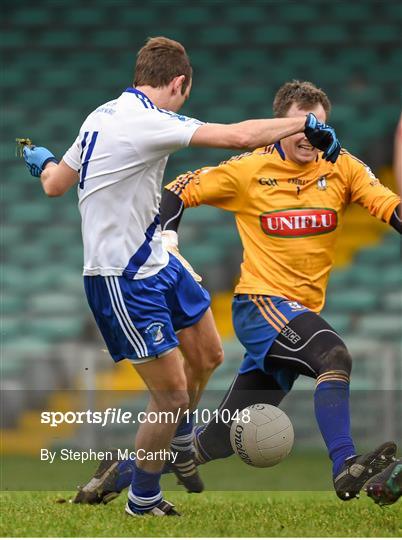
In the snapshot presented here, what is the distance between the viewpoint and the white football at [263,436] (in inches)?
211

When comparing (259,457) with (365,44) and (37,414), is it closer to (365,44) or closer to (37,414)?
(37,414)

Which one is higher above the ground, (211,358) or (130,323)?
(130,323)

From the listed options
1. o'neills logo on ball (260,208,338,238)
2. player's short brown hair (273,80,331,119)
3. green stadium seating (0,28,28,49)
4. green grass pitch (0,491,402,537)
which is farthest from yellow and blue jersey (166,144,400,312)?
green stadium seating (0,28,28,49)

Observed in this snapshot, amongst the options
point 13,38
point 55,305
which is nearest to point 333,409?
point 55,305

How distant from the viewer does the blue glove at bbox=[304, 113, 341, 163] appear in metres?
4.73

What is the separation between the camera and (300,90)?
575cm

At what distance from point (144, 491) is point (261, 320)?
97cm

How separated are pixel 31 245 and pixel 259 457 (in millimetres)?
6159

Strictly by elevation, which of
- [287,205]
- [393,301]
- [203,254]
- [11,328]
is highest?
[287,205]

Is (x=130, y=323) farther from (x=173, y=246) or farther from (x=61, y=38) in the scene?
(x=61, y=38)

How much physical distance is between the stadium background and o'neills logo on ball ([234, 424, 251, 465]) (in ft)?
12.3

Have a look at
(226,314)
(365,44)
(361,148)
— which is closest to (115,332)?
(226,314)

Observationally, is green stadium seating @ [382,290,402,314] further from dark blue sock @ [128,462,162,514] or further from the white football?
dark blue sock @ [128,462,162,514]

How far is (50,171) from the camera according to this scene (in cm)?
508
